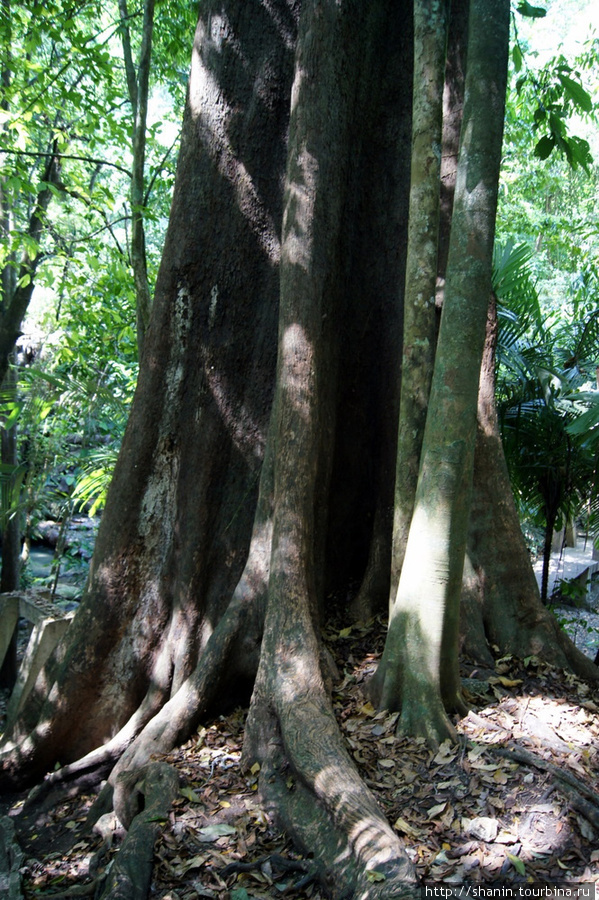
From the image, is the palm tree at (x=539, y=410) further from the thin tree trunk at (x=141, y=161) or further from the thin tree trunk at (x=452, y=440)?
the thin tree trunk at (x=141, y=161)

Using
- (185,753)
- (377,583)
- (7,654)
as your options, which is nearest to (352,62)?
(377,583)

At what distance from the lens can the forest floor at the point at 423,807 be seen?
8.93ft

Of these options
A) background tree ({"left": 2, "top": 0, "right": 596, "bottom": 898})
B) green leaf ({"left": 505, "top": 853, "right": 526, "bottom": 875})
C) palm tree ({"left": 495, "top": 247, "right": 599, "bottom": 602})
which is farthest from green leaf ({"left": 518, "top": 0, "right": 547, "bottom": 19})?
green leaf ({"left": 505, "top": 853, "right": 526, "bottom": 875})

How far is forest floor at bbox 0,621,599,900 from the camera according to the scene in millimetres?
2721

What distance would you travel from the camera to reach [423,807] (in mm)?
3010

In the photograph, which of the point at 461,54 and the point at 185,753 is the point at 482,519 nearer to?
the point at 185,753

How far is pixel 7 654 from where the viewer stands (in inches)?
323

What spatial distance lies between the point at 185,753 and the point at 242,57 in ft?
15.0

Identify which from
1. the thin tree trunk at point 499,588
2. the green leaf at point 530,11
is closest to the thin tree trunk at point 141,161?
the thin tree trunk at point 499,588

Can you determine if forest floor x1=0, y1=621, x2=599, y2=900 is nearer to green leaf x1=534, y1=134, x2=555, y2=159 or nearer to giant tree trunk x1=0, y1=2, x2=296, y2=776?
giant tree trunk x1=0, y1=2, x2=296, y2=776

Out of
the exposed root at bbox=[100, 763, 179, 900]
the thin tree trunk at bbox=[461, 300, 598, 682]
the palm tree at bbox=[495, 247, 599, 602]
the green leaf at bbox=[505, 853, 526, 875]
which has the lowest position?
the exposed root at bbox=[100, 763, 179, 900]

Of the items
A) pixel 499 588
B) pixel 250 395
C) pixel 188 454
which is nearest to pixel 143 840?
pixel 188 454

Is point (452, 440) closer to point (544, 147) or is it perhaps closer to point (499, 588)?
point (499, 588)

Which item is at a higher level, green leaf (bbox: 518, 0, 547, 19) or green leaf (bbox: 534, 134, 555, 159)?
green leaf (bbox: 518, 0, 547, 19)
